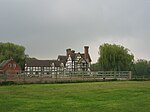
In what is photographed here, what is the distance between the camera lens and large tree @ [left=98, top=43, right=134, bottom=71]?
246 feet

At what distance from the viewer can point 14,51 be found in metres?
103

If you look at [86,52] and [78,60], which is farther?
[86,52]

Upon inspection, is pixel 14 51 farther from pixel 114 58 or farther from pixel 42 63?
pixel 114 58

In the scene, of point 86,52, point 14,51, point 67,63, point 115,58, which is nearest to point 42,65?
point 67,63

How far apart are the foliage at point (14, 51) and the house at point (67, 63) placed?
10.7 ft

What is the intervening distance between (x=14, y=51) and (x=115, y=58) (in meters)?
40.6

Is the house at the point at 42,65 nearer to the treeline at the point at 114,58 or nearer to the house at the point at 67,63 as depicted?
the house at the point at 67,63

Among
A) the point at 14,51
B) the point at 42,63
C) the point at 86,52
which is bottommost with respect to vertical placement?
the point at 42,63

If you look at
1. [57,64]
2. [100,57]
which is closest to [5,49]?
[57,64]

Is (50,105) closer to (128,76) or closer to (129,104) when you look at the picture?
(129,104)

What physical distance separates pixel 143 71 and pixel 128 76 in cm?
5302

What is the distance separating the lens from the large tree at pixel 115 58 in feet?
246

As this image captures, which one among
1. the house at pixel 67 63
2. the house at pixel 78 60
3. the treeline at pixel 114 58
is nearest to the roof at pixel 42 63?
the house at pixel 67 63

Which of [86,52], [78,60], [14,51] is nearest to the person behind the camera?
[78,60]
